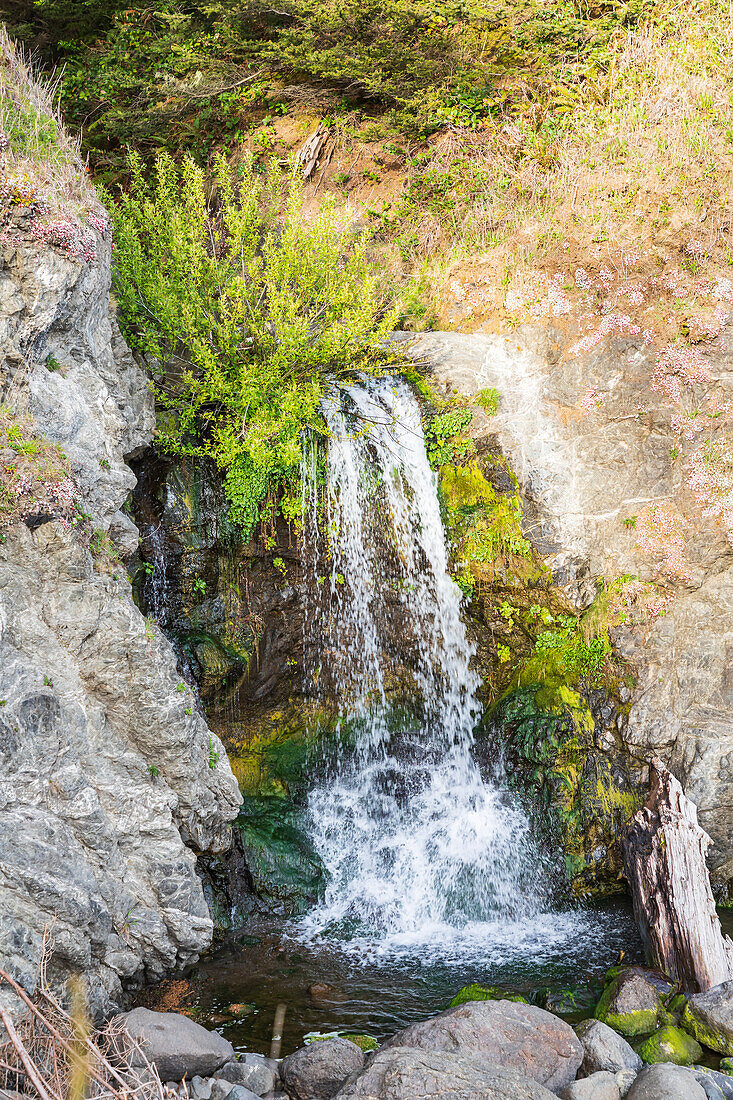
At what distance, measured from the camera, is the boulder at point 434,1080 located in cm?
388

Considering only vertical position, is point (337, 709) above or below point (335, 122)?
below

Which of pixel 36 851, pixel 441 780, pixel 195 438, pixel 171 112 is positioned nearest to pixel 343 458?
pixel 195 438

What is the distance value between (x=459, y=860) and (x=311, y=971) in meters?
1.83

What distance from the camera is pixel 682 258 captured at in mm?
8836

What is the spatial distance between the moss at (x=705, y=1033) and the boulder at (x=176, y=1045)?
3.33 m

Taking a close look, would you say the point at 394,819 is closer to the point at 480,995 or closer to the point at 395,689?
the point at 395,689

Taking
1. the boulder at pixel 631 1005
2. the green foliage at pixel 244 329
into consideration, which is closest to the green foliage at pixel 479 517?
the green foliage at pixel 244 329

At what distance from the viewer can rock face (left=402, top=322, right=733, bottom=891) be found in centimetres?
764

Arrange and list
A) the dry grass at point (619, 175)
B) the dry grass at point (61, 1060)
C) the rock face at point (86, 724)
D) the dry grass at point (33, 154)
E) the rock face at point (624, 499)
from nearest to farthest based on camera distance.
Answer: the dry grass at point (61, 1060), the rock face at point (86, 724), the dry grass at point (33, 154), the rock face at point (624, 499), the dry grass at point (619, 175)

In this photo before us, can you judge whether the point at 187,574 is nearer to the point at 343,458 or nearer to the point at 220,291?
the point at 343,458

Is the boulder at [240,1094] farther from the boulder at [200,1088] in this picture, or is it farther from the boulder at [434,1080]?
the boulder at [434,1080]

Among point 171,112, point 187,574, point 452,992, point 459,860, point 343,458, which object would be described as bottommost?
point 452,992

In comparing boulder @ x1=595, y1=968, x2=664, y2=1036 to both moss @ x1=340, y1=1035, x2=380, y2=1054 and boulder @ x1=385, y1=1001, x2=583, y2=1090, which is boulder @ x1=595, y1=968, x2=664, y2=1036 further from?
moss @ x1=340, y1=1035, x2=380, y2=1054

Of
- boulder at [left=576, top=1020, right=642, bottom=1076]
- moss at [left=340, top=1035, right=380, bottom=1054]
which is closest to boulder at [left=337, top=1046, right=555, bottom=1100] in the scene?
boulder at [left=576, top=1020, right=642, bottom=1076]
